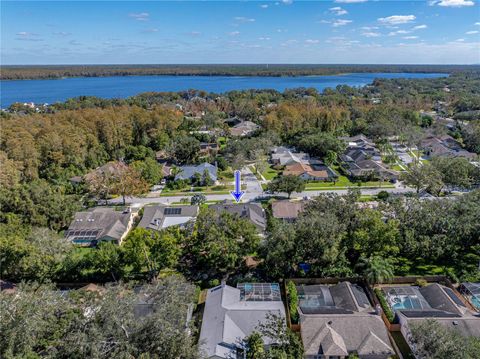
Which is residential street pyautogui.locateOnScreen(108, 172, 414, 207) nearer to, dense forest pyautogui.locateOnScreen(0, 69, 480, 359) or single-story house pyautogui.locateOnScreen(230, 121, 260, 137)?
dense forest pyautogui.locateOnScreen(0, 69, 480, 359)

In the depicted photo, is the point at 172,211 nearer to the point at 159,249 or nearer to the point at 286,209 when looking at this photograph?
the point at 159,249

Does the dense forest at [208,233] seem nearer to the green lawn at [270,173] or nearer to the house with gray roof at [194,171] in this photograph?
the house with gray roof at [194,171]

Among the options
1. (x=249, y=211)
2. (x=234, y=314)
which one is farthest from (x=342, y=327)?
(x=249, y=211)

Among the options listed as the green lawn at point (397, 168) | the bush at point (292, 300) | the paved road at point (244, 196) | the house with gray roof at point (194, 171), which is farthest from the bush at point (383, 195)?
the house with gray roof at point (194, 171)

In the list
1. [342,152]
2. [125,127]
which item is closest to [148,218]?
[125,127]

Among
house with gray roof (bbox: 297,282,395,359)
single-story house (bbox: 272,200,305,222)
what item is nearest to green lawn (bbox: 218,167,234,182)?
single-story house (bbox: 272,200,305,222)

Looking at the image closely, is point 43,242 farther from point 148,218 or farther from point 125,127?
point 125,127
